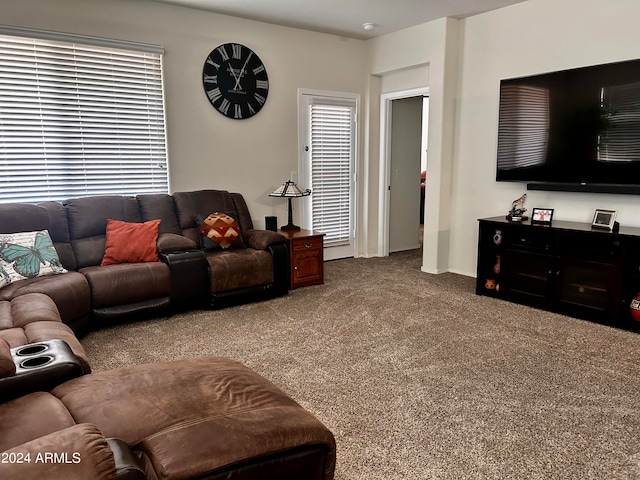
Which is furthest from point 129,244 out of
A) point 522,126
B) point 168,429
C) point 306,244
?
point 522,126

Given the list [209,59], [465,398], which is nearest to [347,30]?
[209,59]

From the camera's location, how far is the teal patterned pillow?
330 cm

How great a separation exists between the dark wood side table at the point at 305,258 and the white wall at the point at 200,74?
2.69ft

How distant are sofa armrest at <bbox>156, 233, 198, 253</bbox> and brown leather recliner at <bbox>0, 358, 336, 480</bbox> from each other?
2.21 metres

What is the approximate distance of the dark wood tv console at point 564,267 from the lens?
357cm

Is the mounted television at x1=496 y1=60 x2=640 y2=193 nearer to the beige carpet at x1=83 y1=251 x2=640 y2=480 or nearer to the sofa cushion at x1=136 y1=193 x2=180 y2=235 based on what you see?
the beige carpet at x1=83 y1=251 x2=640 y2=480

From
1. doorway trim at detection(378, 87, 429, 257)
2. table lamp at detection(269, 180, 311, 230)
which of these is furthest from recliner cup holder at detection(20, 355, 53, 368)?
doorway trim at detection(378, 87, 429, 257)

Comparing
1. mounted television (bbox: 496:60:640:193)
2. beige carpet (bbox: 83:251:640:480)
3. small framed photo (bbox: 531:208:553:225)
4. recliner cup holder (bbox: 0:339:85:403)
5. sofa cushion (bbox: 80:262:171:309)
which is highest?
mounted television (bbox: 496:60:640:193)

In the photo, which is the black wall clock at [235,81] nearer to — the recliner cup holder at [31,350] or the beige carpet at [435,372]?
the beige carpet at [435,372]

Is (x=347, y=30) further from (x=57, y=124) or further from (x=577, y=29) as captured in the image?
(x=57, y=124)

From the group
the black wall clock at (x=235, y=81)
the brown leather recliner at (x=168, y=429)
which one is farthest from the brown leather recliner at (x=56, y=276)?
the black wall clock at (x=235, y=81)

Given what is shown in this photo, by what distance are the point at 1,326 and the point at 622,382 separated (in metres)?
3.48

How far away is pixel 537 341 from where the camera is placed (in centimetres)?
338

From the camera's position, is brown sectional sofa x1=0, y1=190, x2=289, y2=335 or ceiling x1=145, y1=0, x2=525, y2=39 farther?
ceiling x1=145, y1=0, x2=525, y2=39
